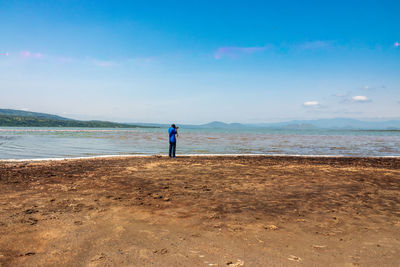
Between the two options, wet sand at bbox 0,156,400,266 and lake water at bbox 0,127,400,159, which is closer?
wet sand at bbox 0,156,400,266

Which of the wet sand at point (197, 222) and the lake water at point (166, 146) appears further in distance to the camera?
the lake water at point (166, 146)

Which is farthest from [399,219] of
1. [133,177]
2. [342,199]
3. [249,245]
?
[133,177]

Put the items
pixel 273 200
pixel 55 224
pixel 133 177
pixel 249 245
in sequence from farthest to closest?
pixel 133 177 < pixel 273 200 < pixel 55 224 < pixel 249 245

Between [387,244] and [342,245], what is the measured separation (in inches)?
32.1

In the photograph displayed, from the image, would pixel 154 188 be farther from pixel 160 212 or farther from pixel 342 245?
pixel 342 245

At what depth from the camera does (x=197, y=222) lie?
534 cm

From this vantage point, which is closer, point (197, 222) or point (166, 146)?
point (197, 222)

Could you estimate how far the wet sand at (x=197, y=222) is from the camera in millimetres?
3912

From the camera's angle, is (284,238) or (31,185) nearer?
(284,238)

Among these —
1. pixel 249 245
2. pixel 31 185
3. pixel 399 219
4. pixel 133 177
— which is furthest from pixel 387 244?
pixel 31 185

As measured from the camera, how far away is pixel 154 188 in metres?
8.43

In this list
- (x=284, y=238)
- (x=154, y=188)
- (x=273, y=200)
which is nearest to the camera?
(x=284, y=238)

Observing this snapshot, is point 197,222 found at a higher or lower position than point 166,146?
higher

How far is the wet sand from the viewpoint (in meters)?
3.91
